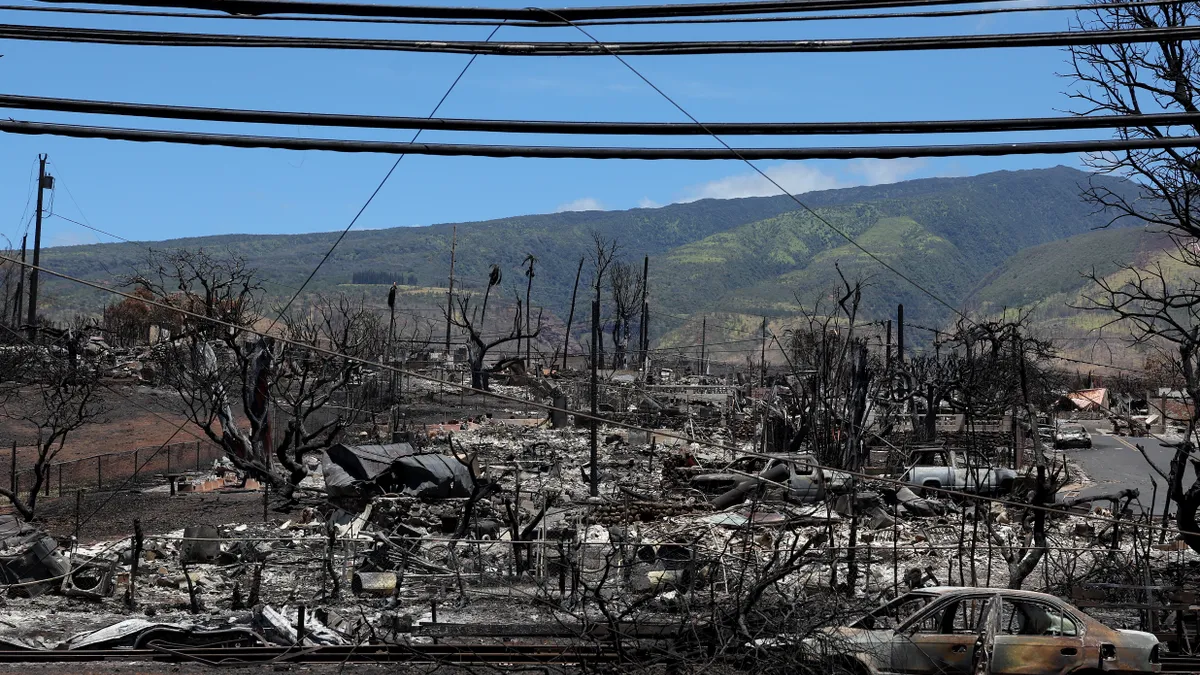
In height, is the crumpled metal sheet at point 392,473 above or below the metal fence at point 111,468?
above

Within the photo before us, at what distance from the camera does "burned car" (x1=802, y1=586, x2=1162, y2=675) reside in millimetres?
10023

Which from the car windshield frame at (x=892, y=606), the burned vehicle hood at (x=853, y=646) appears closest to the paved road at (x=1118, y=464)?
the car windshield frame at (x=892, y=606)

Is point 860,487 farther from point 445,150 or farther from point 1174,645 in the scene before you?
point 445,150

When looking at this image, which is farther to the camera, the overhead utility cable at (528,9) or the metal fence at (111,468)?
the metal fence at (111,468)

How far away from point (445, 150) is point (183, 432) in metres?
39.0

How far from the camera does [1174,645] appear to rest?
12.6 meters

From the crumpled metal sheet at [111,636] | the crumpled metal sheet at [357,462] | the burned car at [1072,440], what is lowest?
the crumpled metal sheet at [111,636]

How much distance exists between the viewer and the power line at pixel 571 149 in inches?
308

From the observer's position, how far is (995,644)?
10070mm

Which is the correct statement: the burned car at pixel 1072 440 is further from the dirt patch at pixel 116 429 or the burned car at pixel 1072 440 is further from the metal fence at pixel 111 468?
the dirt patch at pixel 116 429

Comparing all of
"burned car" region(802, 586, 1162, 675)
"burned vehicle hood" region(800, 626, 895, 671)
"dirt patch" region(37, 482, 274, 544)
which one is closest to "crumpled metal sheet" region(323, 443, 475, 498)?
"dirt patch" region(37, 482, 274, 544)

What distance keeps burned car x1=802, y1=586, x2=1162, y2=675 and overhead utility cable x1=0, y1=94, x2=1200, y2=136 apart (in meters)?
4.63

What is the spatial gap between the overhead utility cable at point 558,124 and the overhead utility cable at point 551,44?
0.46 m

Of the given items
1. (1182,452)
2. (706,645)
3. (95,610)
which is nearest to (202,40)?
(706,645)
